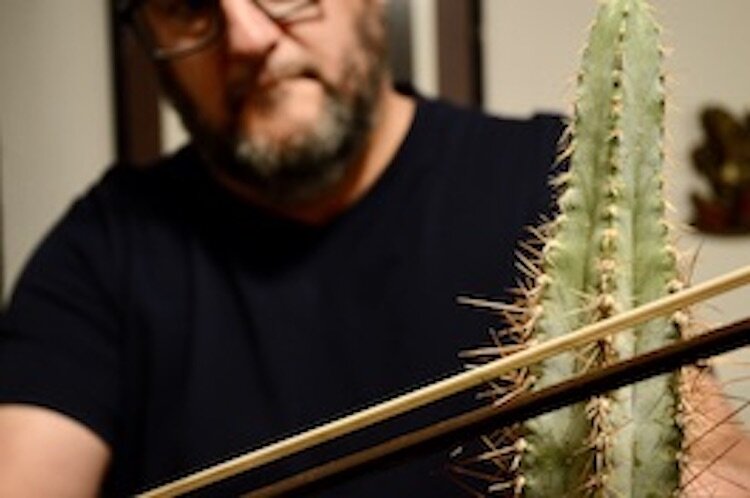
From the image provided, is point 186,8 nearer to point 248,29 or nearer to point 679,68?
point 248,29

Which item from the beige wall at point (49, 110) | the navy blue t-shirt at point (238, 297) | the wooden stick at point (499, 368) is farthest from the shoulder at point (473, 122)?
the wooden stick at point (499, 368)

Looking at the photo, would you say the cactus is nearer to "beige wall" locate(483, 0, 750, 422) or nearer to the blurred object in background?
"beige wall" locate(483, 0, 750, 422)

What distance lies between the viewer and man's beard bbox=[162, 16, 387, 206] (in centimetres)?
80

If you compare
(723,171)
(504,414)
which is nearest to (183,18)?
(723,171)

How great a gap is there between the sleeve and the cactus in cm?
61

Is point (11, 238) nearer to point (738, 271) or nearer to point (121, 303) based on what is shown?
point (121, 303)

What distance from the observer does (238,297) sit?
85 centimetres

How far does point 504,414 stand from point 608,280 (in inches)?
2.4

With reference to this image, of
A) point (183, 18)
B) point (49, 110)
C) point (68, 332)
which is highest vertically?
point (183, 18)

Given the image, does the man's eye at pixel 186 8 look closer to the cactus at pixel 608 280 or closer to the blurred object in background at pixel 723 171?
the blurred object in background at pixel 723 171

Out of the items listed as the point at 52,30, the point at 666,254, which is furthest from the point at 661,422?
the point at 52,30

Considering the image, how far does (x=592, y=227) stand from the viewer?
284 millimetres

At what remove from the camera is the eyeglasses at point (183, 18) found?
75 cm

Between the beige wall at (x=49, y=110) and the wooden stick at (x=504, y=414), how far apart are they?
1.10 m
